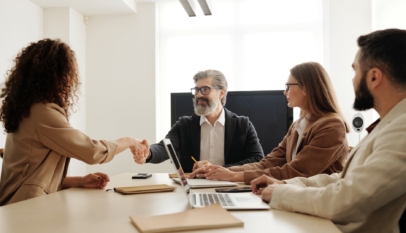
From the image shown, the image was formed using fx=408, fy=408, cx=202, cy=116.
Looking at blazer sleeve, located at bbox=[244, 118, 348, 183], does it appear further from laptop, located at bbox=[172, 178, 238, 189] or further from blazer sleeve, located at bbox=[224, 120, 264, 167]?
blazer sleeve, located at bbox=[224, 120, 264, 167]

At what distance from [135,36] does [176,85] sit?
0.85 metres

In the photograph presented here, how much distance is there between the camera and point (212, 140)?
10.7ft

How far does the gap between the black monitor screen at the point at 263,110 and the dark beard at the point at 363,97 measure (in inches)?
86.8

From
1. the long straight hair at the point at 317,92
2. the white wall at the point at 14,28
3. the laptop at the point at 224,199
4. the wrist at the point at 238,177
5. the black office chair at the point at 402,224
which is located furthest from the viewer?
the white wall at the point at 14,28

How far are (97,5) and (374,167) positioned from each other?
4.57 m

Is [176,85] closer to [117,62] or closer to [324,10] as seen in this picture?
[117,62]

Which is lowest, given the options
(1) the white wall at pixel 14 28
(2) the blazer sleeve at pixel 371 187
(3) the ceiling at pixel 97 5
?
(2) the blazer sleeve at pixel 371 187

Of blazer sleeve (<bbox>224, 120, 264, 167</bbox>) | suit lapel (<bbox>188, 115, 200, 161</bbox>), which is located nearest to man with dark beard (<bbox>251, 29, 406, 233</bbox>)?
blazer sleeve (<bbox>224, 120, 264, 167</bbox>)

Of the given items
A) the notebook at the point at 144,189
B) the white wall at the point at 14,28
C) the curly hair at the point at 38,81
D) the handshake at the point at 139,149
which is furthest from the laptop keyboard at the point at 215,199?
the white wall at the point at 14,28

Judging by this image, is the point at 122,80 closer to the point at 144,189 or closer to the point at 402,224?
the point at 144,189

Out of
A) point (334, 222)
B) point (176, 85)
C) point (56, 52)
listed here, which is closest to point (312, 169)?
point (334, 222)

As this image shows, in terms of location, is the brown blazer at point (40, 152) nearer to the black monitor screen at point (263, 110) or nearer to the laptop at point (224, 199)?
the laptop at point (224, 199)

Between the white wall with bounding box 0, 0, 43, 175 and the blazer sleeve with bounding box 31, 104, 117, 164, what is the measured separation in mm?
2620

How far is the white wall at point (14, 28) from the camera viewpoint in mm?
4207
